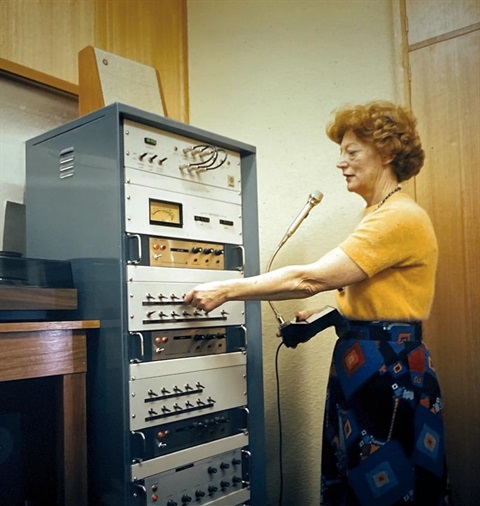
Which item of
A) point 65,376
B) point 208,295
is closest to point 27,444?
point 65,376

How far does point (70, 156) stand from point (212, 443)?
0.88 meters

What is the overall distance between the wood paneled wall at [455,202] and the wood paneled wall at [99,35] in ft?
3.38

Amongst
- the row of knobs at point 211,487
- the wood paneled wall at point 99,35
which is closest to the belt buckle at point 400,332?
the row of knobs at point 211,487

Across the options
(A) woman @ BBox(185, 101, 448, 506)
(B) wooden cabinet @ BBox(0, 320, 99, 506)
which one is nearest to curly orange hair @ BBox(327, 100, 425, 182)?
(A) woman @ BBox(185, 101, 448, 506)

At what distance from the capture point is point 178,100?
2391 mm

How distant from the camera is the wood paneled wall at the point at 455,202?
1.78m

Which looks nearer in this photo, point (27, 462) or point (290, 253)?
point (27, 462)

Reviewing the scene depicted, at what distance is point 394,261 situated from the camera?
1.39m

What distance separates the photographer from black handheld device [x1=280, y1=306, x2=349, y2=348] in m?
1.48

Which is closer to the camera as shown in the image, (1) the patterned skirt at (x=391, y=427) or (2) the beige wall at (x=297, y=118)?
(1) the patterned skirt at (x=391, y=427)

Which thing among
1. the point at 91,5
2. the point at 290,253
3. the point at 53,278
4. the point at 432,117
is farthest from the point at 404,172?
the point at 91,5

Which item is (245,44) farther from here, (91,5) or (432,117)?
(432,117)

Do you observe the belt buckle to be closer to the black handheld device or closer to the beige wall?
the black handheld device

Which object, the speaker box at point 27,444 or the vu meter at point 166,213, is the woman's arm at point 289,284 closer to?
the vu meter at point 166,213
